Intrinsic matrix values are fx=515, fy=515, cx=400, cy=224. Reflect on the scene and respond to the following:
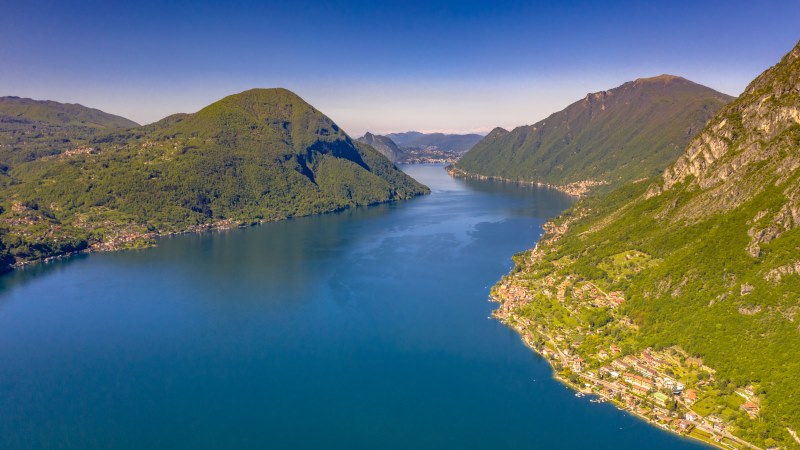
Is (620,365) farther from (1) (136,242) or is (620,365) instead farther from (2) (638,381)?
(1) (136,242)

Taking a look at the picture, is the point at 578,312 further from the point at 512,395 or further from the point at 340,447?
the point at 340,447

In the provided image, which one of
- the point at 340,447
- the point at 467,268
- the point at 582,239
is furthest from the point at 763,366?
the point at 467,268

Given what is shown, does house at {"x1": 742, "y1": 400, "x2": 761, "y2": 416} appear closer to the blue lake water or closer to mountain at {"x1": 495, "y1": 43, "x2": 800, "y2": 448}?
mountain at {"x1": 495, "y1": 43, "x2": 800, "y2": 448}

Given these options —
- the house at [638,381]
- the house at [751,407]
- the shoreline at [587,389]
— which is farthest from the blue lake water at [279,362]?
the house at [751,407]

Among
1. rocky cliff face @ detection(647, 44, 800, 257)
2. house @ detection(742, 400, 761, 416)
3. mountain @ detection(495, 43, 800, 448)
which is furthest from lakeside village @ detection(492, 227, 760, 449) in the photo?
rocky cliff face @ detection(647, 44, 800, 257)

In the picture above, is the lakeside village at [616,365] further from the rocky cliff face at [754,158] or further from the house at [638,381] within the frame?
the rocky cliff face at [754,158]

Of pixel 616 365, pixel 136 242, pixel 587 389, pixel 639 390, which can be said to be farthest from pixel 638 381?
pixel 136 242
